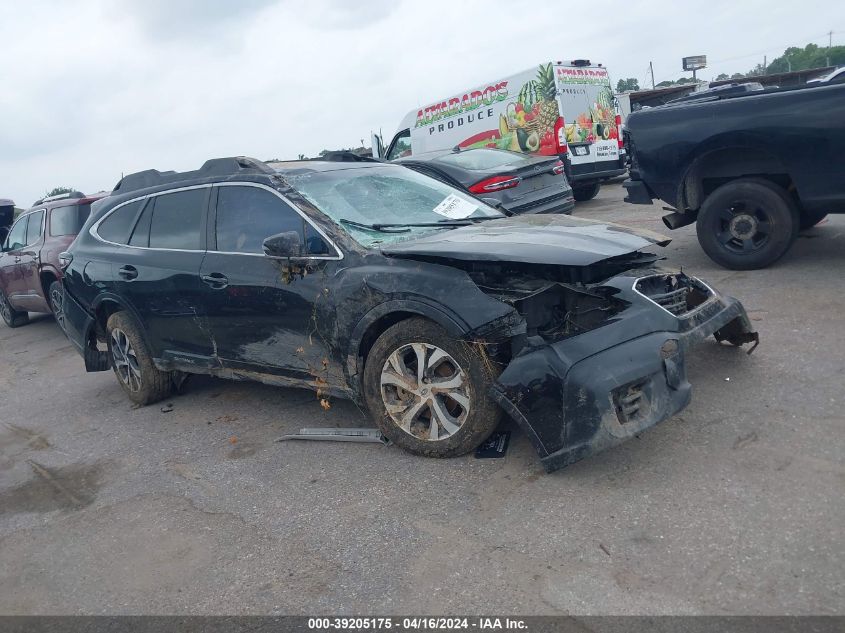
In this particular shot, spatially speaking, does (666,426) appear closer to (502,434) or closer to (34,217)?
(502,434)

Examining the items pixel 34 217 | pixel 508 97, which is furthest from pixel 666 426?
Answer: pixel 508 97

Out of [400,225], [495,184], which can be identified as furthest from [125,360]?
[495,184]

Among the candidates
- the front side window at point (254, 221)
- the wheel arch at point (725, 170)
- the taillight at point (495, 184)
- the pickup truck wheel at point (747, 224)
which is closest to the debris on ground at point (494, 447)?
the front side window at point (254, 221)

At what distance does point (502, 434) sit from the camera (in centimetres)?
416

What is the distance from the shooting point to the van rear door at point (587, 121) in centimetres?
1348

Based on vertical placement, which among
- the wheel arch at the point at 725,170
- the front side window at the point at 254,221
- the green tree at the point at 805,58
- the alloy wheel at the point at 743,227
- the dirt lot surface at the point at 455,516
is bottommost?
the dirt lot surface at the point at 455,516

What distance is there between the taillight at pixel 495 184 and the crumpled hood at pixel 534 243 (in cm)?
477

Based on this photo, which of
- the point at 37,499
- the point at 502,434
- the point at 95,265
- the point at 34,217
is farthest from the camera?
the point at 34,217

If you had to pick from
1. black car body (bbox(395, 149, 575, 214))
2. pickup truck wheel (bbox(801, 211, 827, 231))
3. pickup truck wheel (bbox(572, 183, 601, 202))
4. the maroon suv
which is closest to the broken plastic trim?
pickup truck wheel (bbox(801, 211, 827, 231))

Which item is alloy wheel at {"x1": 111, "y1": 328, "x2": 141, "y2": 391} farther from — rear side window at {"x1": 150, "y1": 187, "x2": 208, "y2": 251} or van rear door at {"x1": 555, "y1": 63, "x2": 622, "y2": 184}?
van rear door at {"x1": 555, "y1": 63, "x2": 622, "y2": 184}

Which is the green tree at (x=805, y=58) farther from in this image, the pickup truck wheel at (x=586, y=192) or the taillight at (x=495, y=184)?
the taillight at (x=495, y=184)

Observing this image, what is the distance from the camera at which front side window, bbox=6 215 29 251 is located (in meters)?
10.5

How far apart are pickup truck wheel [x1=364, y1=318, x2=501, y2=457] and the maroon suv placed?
21.8ft

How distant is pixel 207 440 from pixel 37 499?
1.09 m
